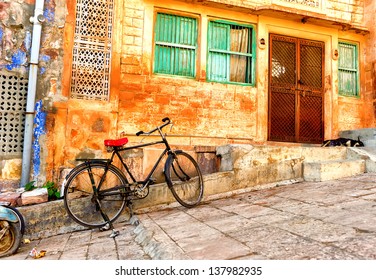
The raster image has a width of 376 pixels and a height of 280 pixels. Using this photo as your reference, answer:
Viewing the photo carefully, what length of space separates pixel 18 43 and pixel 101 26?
165 cm

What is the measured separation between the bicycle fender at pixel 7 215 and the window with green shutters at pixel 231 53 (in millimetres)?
4955

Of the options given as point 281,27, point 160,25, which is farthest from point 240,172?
point 281,27

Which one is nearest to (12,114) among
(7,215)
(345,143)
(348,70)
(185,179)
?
(7,215)

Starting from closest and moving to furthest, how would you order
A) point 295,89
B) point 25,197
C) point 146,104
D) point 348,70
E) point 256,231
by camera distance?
point 256,231 → point 25,197 → point 146,104 → point 295,89 → point 348,70

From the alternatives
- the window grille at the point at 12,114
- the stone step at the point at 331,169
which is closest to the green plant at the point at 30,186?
the window grille at the point at 12,114

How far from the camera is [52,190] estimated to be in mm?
5406

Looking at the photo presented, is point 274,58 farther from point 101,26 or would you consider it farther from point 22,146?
point 22,146

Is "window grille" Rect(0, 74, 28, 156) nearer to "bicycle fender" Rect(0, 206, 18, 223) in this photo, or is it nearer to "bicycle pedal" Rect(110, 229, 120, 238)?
"bicycle fender" Rect(0, 206, 18, 223)

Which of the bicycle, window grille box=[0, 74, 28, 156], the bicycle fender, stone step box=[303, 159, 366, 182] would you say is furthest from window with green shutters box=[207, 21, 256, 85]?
the bicycle fender

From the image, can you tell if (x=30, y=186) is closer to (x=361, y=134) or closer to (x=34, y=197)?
(x=34, y=197)

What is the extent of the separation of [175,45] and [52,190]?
4141mm

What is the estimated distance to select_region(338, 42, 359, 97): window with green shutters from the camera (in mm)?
8414

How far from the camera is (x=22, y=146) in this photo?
563 centimetres

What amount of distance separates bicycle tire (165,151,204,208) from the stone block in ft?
7.22
